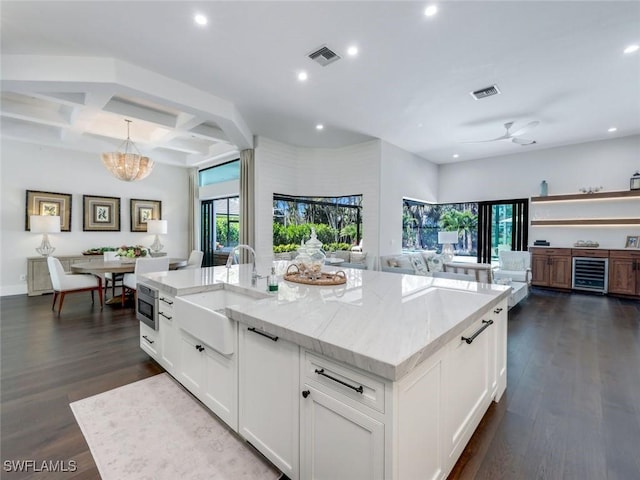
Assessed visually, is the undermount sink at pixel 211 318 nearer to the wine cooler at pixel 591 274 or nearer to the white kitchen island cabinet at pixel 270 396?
the white kitchen island cabinet at pixel 270 396

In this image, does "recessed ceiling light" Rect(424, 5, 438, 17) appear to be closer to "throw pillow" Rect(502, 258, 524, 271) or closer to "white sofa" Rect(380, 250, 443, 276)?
"white sofa" Rect(380, 250, 443, 276)

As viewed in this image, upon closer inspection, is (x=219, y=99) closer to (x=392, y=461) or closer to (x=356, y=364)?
(x=356, y=364)

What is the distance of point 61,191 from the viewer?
21.4 ft

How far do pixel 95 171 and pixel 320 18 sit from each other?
6866 millimetres

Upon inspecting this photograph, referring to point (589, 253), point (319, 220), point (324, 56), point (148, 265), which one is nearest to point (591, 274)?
point (589, 253)

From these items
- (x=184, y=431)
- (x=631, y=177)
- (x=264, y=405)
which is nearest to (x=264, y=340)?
(x=264, y=405)

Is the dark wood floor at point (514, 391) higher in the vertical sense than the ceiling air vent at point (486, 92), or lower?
lower

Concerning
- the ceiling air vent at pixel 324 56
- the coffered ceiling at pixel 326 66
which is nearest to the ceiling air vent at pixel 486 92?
the coffered ceiling at pixel 326 66

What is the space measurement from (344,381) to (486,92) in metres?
4.69

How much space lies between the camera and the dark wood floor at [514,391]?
67.5 inches

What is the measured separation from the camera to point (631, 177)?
20.0ft

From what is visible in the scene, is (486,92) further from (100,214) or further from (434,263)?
(100,214)

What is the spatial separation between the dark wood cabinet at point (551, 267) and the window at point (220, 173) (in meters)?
7.63

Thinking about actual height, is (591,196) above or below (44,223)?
above
